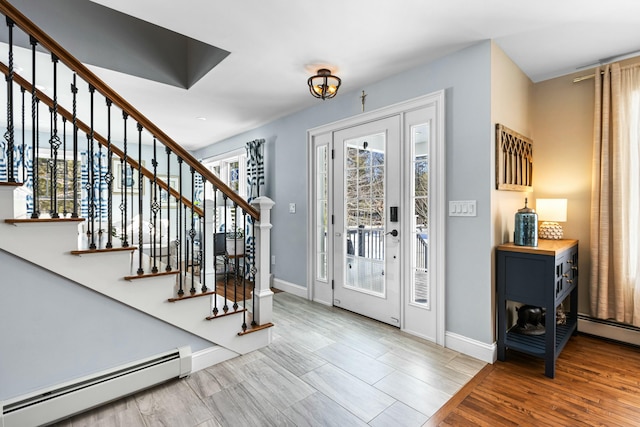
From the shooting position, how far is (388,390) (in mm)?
2078

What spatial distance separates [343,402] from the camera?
6.41ft

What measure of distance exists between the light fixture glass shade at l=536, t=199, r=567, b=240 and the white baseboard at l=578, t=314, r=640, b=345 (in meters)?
0.86

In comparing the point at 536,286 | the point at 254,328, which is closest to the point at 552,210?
the point at 536,286

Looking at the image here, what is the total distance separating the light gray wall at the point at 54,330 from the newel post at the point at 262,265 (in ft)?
2.75

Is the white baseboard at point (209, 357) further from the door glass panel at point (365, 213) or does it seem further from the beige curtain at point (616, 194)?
the beige curtain at point (616, 194)

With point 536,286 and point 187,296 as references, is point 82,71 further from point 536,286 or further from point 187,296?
point 536,286

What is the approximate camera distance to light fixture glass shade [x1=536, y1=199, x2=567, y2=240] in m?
2.71

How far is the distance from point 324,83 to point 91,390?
284cm

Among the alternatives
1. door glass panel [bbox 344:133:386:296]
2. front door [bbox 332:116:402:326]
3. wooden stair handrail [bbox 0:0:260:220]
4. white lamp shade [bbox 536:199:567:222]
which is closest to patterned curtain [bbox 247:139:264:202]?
front door [bbox 332:116:402:326]

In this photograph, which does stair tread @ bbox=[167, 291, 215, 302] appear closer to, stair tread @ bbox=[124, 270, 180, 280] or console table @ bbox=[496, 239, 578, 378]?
stair tread @ bbox=[124, 270, 180, 280]

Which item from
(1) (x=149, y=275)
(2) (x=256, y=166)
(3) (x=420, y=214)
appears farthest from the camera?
(2) (x=256, y=166)

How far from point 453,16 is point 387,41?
489mm

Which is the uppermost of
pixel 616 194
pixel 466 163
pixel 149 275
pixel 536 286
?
pixel 466 163

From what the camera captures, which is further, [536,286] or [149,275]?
[536,286]
